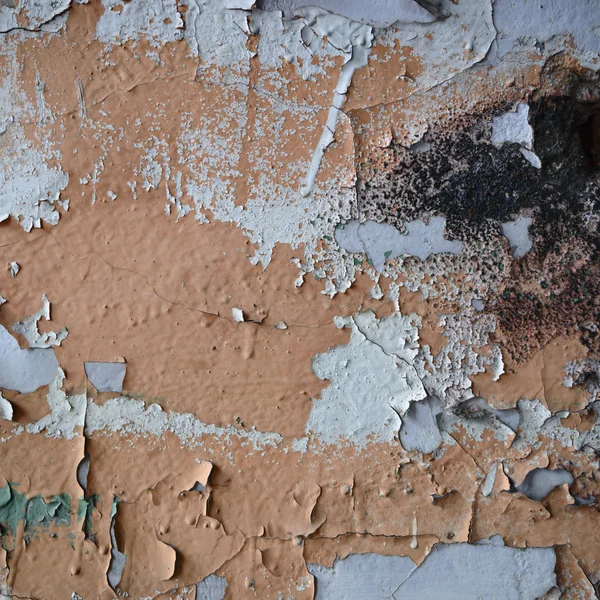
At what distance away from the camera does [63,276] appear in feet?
4.39

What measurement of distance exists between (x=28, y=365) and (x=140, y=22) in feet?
2.73

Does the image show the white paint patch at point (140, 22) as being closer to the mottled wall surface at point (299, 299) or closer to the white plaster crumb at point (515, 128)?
the mottled wall surface at point (299, 299)

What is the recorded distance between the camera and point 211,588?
131 centimetres

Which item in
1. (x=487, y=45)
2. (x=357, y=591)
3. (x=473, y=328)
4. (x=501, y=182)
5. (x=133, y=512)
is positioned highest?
(x=487, y=45)

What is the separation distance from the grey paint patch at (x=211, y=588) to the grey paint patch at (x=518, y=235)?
982 mm

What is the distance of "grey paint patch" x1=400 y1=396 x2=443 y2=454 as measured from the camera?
4.10ft

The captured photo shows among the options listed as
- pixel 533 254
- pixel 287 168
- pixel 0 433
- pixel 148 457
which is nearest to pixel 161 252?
pixel 287 168

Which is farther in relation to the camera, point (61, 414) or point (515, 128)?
point (61, 414)

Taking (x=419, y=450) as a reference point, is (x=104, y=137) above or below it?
above

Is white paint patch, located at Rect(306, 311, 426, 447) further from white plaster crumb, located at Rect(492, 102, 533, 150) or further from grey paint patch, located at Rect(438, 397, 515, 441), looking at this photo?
white plaster crumb, located at Rect(492, 102, 533, 150)

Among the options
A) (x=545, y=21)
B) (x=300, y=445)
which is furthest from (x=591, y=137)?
(x=300, y=445)

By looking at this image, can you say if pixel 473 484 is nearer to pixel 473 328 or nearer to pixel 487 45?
pixel 473 328

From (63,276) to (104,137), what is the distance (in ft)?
1.11

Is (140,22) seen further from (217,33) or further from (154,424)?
(154,424)
